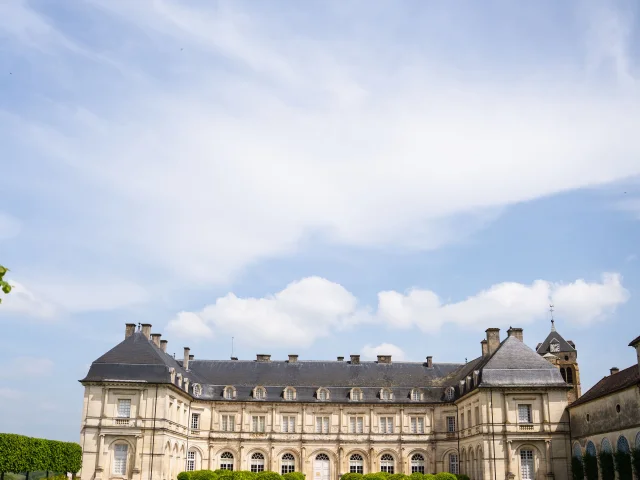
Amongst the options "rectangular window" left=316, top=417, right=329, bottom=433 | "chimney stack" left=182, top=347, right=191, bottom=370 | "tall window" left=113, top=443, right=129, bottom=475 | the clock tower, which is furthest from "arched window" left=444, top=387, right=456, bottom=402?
"tall window" left=113, top=443, right=129, bottom=475

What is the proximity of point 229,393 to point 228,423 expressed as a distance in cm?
202

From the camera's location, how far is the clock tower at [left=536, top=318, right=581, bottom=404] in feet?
169

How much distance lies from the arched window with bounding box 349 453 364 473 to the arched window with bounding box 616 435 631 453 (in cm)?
1921

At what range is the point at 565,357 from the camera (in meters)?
52.7

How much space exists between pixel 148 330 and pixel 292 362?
A: 1149 centimetres

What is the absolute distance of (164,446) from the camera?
37375mm

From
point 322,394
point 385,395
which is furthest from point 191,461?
point 385,395

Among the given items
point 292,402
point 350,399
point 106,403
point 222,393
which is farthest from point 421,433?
point 106,403

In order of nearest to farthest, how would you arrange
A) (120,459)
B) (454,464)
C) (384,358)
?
(120,459)
(454,464)
(384,358)

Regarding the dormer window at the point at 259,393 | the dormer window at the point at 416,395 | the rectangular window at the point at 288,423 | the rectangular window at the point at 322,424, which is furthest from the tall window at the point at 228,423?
the dormer window at the point at 416,395

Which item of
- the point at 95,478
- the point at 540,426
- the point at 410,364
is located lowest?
the point at 95,478

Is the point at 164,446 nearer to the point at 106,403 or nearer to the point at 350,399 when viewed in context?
the point at 106,403

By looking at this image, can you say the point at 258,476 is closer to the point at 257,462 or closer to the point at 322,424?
the point at 257,462

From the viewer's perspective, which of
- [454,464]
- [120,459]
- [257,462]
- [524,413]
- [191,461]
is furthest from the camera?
[257,462]
